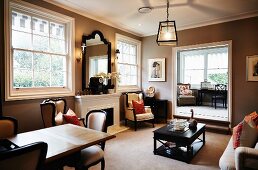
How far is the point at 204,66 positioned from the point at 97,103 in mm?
6452

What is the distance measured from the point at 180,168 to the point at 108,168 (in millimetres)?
1116

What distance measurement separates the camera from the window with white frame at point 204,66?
26.9 ft

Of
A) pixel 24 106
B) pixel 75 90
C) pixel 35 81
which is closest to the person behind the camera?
pixel 24 106

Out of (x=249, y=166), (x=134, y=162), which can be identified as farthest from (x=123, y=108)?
(x=249, y=166)

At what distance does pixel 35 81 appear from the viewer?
3430mm

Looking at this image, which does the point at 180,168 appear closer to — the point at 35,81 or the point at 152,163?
the point at 152,163

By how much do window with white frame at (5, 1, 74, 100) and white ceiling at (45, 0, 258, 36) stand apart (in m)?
0.49

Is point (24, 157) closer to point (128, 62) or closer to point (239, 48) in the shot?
point (128, 62)

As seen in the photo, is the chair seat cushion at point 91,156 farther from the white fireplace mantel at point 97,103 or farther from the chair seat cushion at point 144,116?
the chair seat cushion at point 144,116

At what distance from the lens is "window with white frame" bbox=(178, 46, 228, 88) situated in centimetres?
820

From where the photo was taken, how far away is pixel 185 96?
27.1 feet

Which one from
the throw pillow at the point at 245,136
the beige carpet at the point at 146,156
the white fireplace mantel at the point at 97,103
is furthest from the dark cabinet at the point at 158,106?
Answer: the throw pillow at the point at 245,136

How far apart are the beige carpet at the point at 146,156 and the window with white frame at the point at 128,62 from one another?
204 centimetres

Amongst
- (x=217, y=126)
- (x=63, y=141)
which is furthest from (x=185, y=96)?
(x=63, y=141)
